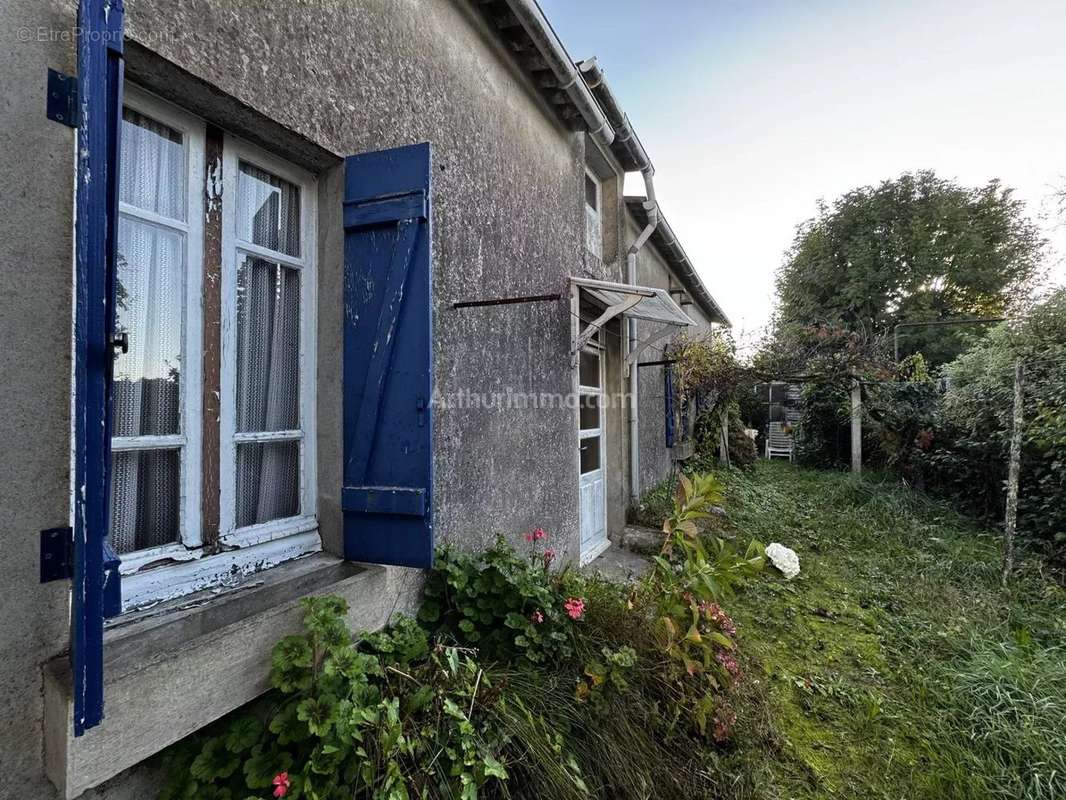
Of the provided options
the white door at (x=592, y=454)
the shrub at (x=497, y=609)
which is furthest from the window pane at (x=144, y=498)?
the white door at (x=592, y=454)

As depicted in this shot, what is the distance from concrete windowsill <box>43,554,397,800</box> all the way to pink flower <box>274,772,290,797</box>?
11.6 inches

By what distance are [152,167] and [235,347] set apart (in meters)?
0.69

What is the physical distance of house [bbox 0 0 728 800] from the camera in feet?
3.98

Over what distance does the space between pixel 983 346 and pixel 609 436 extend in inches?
252

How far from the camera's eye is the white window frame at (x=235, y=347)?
188cm

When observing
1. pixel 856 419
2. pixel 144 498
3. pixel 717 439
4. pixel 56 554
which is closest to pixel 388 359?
pixel 144 498

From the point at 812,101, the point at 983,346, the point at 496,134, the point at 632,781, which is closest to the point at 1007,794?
the point at 632,781

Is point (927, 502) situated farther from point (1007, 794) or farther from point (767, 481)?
point (1007, 794)

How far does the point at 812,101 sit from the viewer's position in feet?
23.9

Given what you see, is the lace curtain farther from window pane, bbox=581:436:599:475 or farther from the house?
window pane, bbox=581:436:599:475

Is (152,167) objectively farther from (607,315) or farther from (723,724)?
(723,724)

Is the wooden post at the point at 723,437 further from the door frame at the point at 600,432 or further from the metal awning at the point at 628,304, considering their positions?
the door frame at the point at 600,432

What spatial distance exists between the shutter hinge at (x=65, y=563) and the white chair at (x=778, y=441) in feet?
67.3

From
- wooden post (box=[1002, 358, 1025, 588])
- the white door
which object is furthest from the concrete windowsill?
wooden post (box=[1002, 358, 1025, 588])
